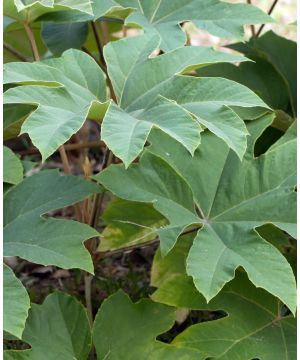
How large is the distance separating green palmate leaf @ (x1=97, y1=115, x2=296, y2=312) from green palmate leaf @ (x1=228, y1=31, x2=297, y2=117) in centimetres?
41

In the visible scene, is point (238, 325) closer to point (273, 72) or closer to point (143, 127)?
point (143, 127)

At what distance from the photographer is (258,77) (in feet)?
6.08

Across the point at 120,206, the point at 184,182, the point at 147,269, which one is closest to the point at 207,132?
the point at 184,182

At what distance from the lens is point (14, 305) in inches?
45.4

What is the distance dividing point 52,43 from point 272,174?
642 mm

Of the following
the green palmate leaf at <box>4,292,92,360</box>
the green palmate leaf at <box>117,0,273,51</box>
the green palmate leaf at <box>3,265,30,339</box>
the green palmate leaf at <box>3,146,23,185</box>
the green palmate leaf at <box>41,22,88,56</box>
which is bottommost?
the green palmate leaf at <box>4,292,92,360</box>

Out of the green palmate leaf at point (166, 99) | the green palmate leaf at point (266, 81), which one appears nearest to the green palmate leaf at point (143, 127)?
the green palmate leaf at point (166, 99)

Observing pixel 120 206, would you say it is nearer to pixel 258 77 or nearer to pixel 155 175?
pixel 155 175

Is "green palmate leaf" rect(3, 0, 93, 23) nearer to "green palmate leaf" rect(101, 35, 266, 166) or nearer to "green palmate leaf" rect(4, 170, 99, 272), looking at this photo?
"green palmate leaf" rect(101, 35, 266, 166)

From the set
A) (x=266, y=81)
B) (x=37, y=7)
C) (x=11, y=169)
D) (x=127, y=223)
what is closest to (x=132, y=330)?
(x=127, y=223)

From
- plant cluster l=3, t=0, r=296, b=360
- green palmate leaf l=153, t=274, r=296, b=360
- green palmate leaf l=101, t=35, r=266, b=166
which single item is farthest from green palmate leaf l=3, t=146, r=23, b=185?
green palmate leaf l=153, t=274, r=296, b=360

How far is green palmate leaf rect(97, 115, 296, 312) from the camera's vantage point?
126 centimetres

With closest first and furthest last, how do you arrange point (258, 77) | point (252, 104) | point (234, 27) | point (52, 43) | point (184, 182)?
point (252, 104), point (184, 182), point (234, 27), point (52, 43), point (258, 77)

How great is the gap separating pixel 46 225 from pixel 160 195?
0.76 ft
